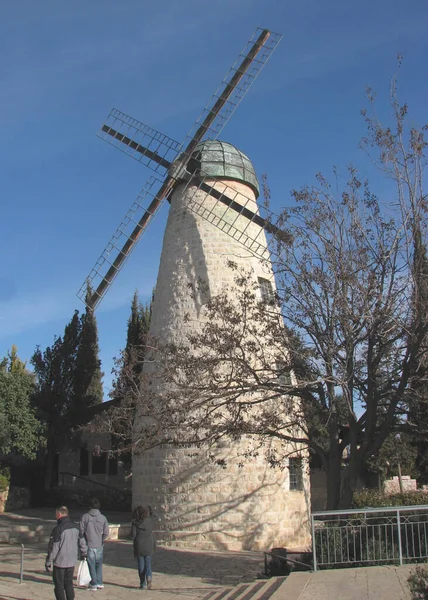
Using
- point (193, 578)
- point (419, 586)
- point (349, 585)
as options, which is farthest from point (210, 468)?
point (419, 586)

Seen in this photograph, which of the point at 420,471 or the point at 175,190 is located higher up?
the point at 175,190

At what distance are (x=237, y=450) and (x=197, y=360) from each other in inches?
171

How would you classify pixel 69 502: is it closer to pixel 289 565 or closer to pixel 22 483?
pixel 22 483

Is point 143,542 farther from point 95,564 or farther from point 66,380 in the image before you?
point 66,380

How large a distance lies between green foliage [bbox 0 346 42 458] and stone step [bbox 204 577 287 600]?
10238 mm

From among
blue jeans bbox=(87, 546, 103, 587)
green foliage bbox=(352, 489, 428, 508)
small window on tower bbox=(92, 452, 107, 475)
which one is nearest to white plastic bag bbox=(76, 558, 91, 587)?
blue jeans bbox=(87, 546, 103, 587)

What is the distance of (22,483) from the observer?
1914 cm

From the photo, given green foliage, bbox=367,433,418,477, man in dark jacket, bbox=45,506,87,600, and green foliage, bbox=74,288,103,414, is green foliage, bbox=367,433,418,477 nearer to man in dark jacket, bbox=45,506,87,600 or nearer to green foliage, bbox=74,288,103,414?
man in dark jacket, bbox=45,506,87,600

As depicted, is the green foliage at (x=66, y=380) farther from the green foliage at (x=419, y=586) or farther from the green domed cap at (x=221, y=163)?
the green foliage at (x=419, y=586)

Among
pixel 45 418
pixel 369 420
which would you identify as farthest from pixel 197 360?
pixel 45 418

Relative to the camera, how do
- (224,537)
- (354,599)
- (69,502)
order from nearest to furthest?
1. (354,599)
2. (224,537)
3. (69,502)

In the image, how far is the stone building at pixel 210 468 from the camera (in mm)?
12930

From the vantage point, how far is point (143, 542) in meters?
8.12

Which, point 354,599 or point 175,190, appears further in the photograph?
point 175,190
